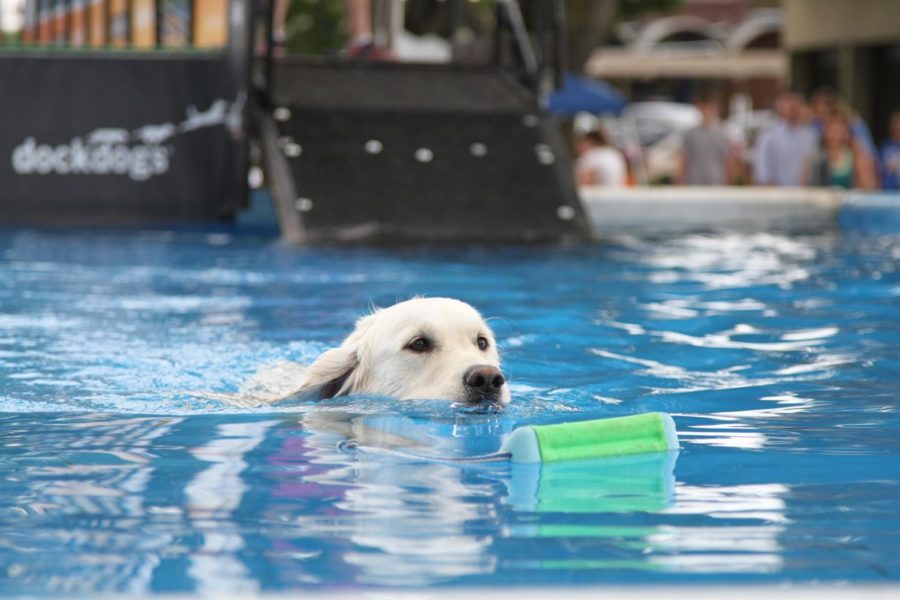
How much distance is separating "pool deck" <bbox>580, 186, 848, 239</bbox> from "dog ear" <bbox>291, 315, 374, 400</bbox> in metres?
10.9

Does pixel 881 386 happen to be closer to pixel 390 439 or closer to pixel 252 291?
pixel 390 439

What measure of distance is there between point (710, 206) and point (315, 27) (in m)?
22.1

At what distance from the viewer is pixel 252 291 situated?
10125mm

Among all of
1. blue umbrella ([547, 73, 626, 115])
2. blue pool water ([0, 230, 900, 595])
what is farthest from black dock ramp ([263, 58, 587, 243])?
blue umbrella ([547, 73, 626, 115])

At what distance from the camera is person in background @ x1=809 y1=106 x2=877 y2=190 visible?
18312 mm

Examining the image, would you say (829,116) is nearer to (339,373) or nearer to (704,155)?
(704,155)

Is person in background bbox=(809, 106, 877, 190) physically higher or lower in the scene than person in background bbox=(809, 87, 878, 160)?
lower

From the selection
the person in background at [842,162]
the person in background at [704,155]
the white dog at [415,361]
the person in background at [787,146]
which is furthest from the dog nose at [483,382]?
the person in background at [704,155]

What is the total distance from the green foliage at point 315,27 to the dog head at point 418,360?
3079 cm

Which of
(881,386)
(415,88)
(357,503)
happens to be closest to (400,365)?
(357,503)

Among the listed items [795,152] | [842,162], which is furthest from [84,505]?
[795,152]

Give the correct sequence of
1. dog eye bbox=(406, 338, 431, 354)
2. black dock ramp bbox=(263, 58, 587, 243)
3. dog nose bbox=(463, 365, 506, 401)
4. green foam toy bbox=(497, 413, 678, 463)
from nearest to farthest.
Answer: green foam toy bbox=(497, 413, 678, 463) < dog nose bbox=(463, 365, 506, 401) < dog eye bbox=(406, 338, 431, 354) < black dock ramp bbox=(263, 58, 587, 243)

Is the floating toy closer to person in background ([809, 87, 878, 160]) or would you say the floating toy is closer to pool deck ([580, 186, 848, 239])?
pool deck ([580, 186, 848, 239])

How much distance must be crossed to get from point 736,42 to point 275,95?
120 feet
